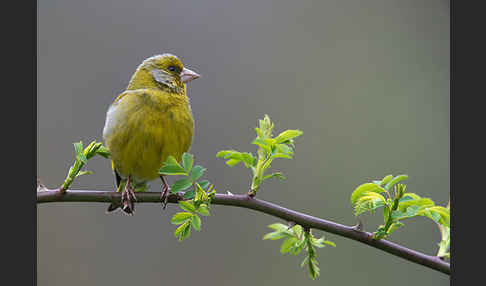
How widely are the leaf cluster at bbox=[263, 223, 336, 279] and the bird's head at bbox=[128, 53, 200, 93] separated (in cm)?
149

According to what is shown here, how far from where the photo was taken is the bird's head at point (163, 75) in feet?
11.9

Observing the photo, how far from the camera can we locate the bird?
3184 mm

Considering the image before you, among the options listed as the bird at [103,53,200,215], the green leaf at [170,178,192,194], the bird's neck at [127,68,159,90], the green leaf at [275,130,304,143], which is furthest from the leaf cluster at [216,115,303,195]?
the bird's neck at [127,68,159,90]

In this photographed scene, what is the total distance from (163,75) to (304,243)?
1.80 metres

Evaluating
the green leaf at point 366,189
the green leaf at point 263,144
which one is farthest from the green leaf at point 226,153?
the green leaf at point 366,189

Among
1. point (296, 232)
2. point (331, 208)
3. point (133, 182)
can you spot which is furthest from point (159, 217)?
point (296, 232)

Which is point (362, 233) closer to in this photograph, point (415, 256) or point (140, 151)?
point (415, 256)

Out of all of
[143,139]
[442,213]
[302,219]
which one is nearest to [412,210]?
[442,213]

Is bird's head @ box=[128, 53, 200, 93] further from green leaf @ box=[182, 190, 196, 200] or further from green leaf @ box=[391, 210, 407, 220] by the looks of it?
green leaf @ box=[391, 210, 407, 220]

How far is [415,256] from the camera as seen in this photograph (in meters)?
2.17

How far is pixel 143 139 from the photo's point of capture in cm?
317

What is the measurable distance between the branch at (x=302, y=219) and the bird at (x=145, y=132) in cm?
69

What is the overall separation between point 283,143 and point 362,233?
1.90 ft

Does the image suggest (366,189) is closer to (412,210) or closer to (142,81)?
(412,210)
